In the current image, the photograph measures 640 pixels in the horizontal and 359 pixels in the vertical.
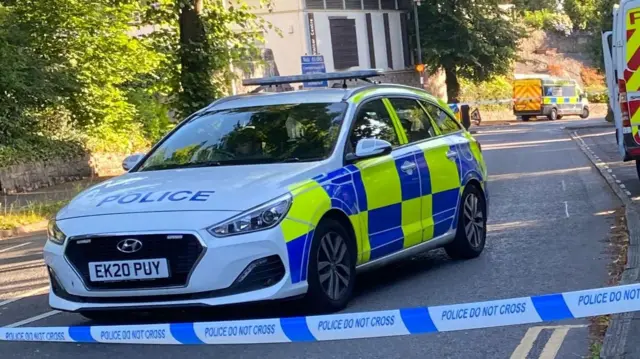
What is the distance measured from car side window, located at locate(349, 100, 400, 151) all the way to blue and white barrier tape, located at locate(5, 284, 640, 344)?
8.93 feet

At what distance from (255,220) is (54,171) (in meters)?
16.9

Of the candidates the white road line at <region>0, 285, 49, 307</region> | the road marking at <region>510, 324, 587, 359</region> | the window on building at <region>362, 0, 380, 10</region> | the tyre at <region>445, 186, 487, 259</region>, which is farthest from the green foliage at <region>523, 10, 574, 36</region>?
the road marking at <region>510, 324, 587, 359</region>

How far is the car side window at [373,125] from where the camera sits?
303 inches

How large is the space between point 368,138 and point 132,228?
2277 millimetres

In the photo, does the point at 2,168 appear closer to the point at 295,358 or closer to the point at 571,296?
the point at 295,358

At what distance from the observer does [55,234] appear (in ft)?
21.5

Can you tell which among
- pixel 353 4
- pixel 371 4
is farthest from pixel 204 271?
pixel 371 4

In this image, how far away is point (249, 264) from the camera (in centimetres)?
616

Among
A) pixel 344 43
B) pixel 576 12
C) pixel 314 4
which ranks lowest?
pixel 576 12

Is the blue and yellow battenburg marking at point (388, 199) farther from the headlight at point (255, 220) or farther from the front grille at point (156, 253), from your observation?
the front grille at point (156, 253)

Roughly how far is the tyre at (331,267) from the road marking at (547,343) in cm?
135

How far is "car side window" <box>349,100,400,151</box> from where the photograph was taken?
769 centimetres

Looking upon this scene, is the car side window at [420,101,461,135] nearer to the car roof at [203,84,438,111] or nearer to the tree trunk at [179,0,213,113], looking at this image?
the car roof at [203,84,438,111]

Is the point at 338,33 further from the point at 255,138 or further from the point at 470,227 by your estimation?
the point at 255,138
